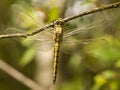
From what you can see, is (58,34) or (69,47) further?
(69,47)

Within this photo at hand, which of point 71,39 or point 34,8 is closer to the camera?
point 71,39

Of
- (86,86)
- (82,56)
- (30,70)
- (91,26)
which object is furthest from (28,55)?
(91,26)

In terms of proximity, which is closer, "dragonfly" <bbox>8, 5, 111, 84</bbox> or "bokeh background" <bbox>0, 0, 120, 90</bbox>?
"dragonfly" <bbox>8, 5, 111, 84</bbox>

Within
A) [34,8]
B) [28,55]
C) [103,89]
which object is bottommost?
[103,89]

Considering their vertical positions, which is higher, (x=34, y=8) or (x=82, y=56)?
(x=34, y=8)

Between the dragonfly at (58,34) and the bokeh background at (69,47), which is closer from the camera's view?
the dragonfly at (58,34)

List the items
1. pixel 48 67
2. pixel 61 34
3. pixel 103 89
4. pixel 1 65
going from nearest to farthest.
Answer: pixel 61 34, pixel 103 89, pixel 1 65, pixel 48 67

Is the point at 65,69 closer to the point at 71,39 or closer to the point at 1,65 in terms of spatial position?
the point at 1,65

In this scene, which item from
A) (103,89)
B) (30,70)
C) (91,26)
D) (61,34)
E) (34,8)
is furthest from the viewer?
(30,70)
